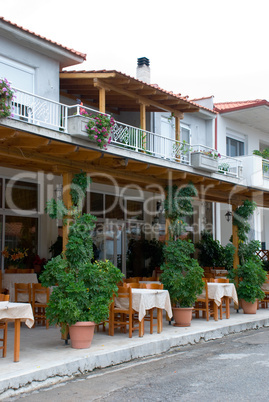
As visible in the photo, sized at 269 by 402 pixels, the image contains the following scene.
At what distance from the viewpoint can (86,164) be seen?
32.9ft

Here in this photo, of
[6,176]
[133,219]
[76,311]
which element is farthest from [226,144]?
[76,311]

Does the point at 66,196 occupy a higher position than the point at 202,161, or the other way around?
the point at 202,161

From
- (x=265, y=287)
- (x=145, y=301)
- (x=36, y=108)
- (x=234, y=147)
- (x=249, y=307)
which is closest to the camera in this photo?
(x=145, y=301)

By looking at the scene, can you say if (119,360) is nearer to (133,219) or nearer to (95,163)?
(95,163)

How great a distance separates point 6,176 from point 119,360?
7405mm

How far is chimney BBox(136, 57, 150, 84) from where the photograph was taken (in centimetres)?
1805

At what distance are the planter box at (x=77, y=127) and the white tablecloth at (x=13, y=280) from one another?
435 cm

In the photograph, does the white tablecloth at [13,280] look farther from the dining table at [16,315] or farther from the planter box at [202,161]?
the planter box at [202,161]

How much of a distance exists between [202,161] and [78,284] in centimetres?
614

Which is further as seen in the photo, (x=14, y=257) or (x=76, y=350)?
(x=14, y=257)

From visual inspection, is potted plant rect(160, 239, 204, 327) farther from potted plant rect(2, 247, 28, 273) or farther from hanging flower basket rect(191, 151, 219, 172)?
potted plant rect(2, 247, 28, 273)

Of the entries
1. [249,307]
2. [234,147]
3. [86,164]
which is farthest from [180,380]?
[234,147]

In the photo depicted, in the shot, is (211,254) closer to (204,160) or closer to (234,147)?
(234,147)

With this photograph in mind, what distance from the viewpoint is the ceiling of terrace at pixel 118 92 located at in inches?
455
